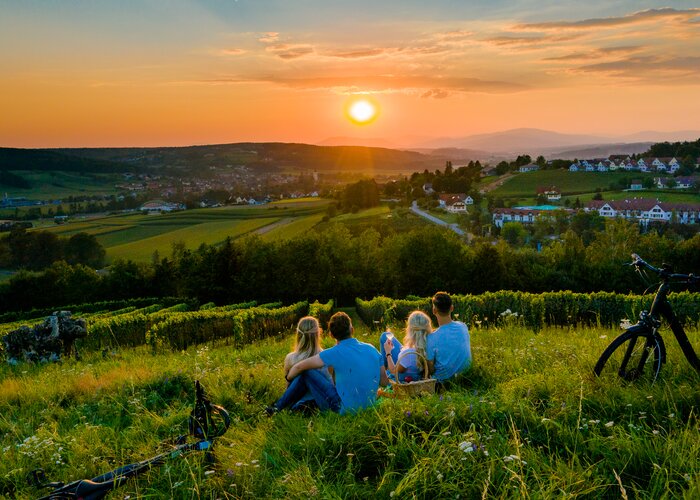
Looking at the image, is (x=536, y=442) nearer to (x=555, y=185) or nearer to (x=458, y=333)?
(x=458, y=333)

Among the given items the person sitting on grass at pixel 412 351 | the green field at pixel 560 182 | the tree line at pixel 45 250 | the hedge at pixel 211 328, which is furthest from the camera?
the green field at pixel 560 182

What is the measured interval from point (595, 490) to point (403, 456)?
4.52 feet

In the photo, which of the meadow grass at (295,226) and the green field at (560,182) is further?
the green field at (560,182)

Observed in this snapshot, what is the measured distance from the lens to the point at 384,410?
4941 mm

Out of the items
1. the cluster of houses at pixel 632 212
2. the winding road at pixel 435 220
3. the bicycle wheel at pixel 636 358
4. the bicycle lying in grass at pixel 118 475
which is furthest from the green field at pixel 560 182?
the bicycle lying in grass at pixel 118 475

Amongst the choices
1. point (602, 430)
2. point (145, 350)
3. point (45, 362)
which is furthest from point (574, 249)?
point (602, 430)

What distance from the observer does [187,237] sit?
3890 inches

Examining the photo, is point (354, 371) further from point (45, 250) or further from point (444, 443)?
point (45, 250)

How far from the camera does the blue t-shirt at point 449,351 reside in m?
6.56

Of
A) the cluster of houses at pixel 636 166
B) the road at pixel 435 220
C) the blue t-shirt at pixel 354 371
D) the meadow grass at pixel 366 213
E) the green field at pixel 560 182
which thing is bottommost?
the road at pixel 435 220

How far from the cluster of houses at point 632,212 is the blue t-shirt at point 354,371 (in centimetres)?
8902

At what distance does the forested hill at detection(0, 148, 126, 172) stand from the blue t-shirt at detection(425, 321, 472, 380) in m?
191

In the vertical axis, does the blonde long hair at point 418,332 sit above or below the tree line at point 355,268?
above

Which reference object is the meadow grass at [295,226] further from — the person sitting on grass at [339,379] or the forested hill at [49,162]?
the forested hill at [49,162]
